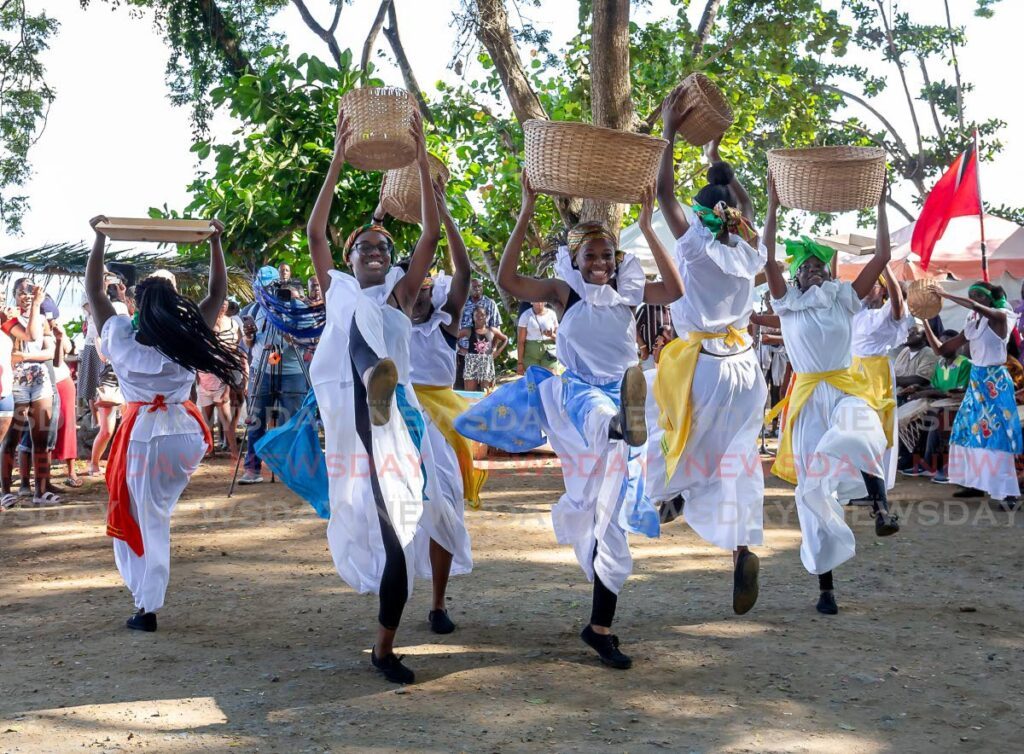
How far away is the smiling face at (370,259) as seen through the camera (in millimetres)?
5062

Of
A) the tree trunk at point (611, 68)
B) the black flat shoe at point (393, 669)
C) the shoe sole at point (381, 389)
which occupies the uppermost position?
the tree trunk at point (611, 68)

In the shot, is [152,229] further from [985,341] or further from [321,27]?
[321,27]

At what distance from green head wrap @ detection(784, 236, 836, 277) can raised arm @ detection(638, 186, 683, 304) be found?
1.19 metres

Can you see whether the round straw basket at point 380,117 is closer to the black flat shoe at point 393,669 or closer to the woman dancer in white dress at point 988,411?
the black flat shoe at point 393,669

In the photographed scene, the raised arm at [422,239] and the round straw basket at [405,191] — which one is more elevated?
the round straw basket at [405,191]

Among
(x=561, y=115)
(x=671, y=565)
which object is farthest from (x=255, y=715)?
(x=561, y=115)

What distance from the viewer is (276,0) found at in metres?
20.3

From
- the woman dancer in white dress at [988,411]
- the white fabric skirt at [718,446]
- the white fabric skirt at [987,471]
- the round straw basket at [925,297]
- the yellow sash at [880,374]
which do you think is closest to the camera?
the white fabric skirt at [718,446]

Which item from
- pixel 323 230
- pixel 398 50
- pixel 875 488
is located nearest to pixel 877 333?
pixel 875 488

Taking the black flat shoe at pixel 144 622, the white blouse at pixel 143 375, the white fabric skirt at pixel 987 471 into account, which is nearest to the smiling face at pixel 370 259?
the white blouse at pixel 143 375

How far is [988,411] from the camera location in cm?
1016

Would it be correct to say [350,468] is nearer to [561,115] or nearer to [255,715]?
[255,715]

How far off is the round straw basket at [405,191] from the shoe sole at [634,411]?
196 centimetres

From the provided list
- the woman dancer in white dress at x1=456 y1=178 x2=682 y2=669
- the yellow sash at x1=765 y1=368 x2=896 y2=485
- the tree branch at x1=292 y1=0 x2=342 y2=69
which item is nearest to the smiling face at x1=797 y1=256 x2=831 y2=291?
the yellow sash at x1=765 y1=368 x2=896 y2=485
